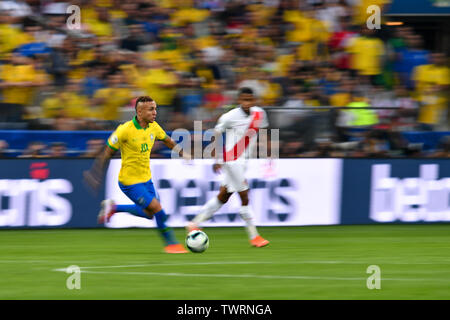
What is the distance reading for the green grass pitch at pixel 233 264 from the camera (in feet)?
27.1

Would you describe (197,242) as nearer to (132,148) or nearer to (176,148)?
(176,148)

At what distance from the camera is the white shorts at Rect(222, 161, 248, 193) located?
11.9 meters

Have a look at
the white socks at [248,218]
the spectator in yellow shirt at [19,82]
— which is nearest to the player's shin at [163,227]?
the white socks at [248,218]

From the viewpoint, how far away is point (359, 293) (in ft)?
26.9

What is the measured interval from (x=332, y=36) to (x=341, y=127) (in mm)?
2626

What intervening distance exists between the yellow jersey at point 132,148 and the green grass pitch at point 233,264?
101 centimetres

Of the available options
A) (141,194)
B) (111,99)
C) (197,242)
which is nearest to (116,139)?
(141,194)

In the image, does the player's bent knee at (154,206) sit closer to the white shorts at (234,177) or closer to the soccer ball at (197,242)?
the soccer ball at (197,242)

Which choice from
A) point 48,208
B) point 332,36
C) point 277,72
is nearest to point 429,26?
point 332,36

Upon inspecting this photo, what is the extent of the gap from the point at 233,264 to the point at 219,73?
6339 mm

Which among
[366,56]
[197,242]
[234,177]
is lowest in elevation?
[197,242]

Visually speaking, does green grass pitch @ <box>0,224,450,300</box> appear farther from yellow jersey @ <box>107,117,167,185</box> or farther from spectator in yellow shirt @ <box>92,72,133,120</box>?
spectator in yellow shirt @ <box>92,72,133,120</box>

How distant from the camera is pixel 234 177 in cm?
1195

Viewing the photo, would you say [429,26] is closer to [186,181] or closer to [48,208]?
[186,181]
